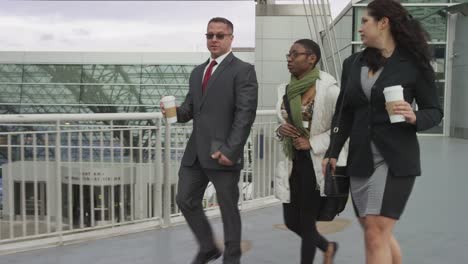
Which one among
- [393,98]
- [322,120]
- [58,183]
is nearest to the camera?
[393,98]

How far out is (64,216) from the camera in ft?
14.9

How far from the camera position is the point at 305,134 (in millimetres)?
3207

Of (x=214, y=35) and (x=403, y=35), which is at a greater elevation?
(x=214, y=35)

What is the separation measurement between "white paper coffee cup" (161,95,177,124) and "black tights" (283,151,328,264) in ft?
2.80

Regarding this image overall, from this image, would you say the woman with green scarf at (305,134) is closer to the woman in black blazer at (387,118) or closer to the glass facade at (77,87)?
the woman in black blazer at (387,118)

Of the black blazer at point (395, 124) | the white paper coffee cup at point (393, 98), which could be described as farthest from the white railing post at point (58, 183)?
the white paper coffee cup at point (393, 98)

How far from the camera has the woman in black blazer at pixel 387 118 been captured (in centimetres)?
242

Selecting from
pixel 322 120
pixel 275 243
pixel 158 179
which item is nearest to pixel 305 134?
pixel 322 120

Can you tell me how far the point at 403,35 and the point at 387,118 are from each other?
413 millimetres

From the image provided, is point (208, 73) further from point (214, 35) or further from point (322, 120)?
point (322, 120)

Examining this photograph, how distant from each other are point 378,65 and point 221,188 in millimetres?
1328

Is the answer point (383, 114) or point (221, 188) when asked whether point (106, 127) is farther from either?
point (383, 114)

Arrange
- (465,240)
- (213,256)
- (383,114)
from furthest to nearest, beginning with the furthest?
(465,240) → (213,256) → (383,114)

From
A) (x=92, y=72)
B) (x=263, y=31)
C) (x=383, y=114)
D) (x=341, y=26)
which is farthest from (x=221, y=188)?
(x=92, y=72)
